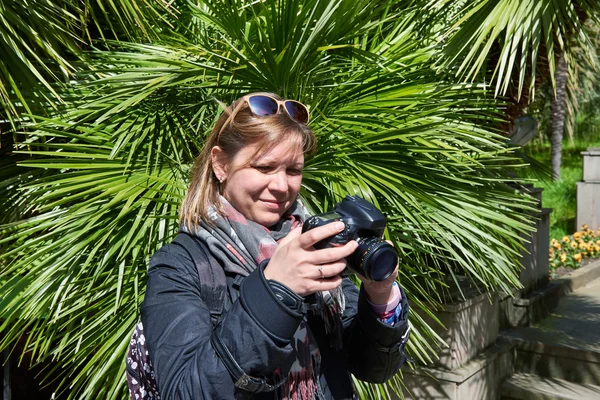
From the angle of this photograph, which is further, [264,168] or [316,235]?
[264,168]

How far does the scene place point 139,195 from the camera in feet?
9.05

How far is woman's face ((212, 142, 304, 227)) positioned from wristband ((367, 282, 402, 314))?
29 cm

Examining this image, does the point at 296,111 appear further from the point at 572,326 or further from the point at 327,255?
the point at 572,326

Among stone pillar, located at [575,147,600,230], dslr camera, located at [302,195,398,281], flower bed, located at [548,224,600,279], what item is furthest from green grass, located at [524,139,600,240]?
dslr camera, located at [302,195,398,281]

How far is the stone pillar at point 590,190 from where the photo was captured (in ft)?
33.4

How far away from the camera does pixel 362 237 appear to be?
1304 mm

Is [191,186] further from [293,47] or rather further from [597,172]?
[597,172]

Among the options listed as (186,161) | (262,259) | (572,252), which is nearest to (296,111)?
(262,259)

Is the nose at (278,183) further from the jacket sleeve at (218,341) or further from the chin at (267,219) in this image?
the jacket sleeve at (218,341)

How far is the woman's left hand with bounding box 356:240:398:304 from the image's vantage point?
1.47 meters

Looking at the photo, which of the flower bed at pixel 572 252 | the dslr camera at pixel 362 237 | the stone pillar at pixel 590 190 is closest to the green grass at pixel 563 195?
the stone pillar at pixel 590 190

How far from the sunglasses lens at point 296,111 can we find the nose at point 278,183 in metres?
0.15

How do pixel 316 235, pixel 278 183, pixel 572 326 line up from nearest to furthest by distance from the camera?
pixel 316 235 → pixel 278 183 → pixel 572 326

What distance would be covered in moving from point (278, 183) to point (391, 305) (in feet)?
1.18
